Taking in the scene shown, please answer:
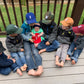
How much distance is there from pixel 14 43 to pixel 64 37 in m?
1.23

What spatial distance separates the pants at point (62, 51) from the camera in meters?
2.23

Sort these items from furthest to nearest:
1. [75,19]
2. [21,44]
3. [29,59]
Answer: [75,19] < [21,44] < [29,59]

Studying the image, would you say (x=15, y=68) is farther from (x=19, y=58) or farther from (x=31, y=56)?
(x=31, y=56)

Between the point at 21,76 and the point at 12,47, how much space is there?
68 cm

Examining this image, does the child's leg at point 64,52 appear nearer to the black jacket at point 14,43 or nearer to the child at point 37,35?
the child at point 37,35

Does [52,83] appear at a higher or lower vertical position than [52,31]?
lower

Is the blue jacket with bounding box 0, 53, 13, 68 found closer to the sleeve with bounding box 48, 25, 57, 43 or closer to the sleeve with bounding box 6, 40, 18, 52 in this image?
the sleeve with bounding box 6, 40, 18, 52

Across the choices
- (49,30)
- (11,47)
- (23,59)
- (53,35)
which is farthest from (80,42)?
(11,47)

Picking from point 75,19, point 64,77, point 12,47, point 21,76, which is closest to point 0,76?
point 21,76

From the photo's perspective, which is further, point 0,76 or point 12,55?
point 12,55

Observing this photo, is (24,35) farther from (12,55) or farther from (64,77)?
(64,77)

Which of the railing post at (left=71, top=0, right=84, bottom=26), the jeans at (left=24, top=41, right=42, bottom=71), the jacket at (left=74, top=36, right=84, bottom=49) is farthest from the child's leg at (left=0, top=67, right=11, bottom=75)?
the railing post at (left=71, top=0, right=84, bottom=26)

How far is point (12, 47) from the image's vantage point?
7.25 feet

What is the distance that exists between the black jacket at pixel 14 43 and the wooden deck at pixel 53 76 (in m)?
0.53
